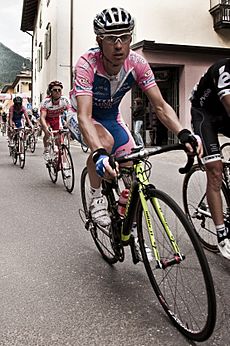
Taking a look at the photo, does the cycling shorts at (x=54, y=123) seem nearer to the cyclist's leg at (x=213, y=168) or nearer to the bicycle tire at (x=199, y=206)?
the bicycle tire at (x=199, y=206)

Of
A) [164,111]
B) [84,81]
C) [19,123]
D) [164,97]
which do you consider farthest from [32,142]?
[164,111]

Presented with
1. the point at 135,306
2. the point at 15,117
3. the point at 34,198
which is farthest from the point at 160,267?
the point at 15,117

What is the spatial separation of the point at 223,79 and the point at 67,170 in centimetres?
479

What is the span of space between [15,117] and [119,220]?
9.73 m

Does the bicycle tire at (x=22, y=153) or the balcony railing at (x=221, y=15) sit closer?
the bicycle tire at (x=22, y=153)

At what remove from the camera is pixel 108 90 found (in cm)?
333

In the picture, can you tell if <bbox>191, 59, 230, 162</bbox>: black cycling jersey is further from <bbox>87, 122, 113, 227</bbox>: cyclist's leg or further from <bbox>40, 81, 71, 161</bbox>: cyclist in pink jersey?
<bbox>40, 81, 71, 161</bbox>: cyclist in pink jersey

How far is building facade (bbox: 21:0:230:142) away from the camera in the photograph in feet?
62.7

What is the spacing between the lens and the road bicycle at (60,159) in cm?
764

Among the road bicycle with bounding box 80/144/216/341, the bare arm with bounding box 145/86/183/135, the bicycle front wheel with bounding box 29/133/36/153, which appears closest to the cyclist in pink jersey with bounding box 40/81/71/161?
the bare arm with bounding box 145/86/183/135

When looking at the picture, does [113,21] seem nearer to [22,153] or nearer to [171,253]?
[171,253]

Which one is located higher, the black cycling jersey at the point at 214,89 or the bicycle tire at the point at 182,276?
the black cycling jersey at the point at 214,89

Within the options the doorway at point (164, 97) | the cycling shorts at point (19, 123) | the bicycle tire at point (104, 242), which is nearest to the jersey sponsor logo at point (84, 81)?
the bicycle tire at point (104, 242)

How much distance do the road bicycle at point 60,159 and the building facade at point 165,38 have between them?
11015 millimetres
